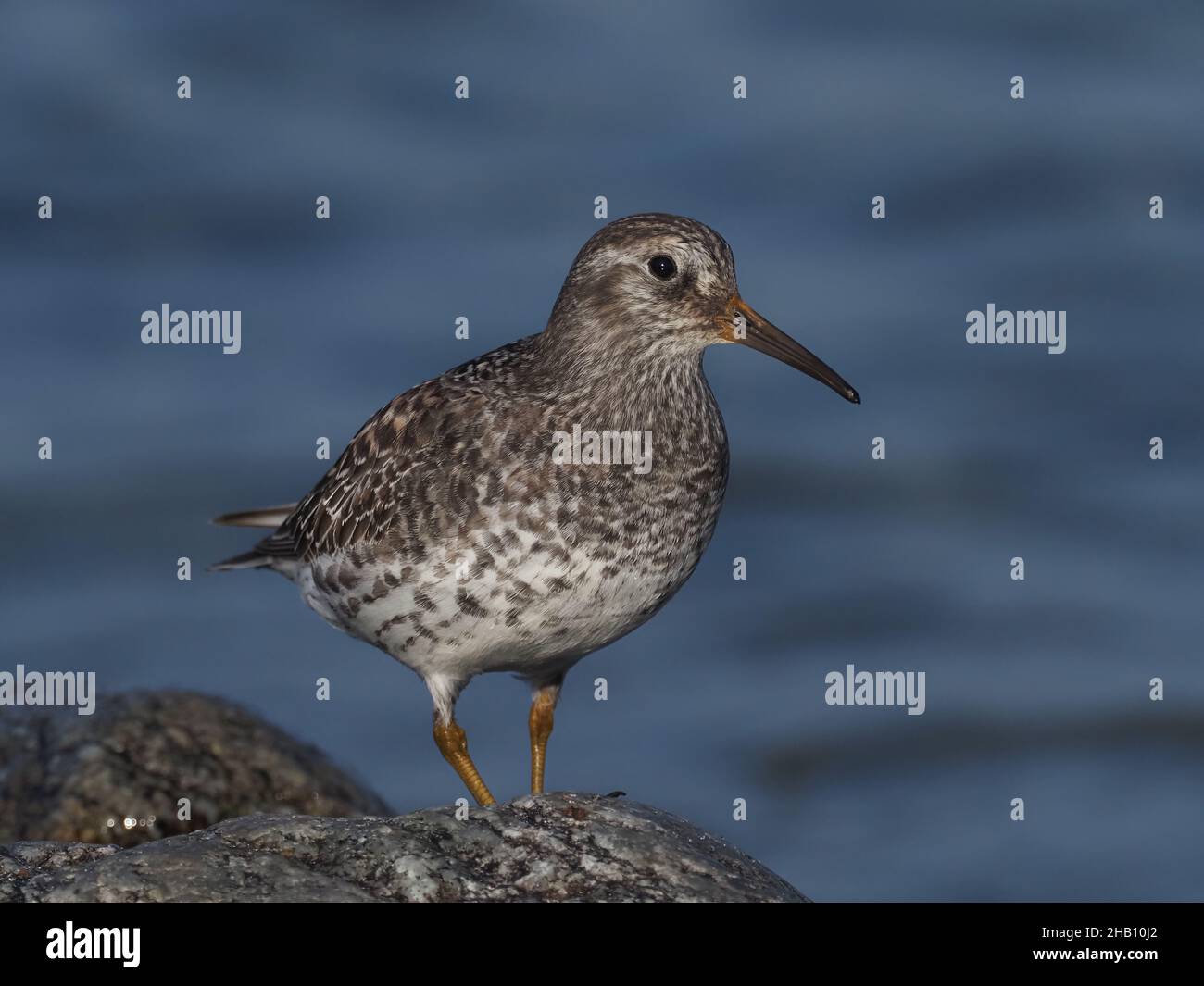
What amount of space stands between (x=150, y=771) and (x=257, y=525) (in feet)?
6.57

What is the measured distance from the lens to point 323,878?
650 cm

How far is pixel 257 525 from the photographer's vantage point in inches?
463

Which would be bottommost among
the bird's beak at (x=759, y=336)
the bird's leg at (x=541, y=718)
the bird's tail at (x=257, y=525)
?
the bird's leg at (x=541, y=718)

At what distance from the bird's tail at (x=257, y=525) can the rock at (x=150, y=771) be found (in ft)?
2.74

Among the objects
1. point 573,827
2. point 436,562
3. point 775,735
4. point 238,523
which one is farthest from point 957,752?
point 573,827

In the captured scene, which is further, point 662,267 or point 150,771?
point 150,771

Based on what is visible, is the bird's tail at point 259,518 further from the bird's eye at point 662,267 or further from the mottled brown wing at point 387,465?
the bird's eye at point 662,267

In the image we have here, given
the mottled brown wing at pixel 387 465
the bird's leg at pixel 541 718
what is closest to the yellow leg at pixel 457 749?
the bird's leg at pixel 541 718

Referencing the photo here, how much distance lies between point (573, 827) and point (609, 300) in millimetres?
3263

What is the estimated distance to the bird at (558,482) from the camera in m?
8.91

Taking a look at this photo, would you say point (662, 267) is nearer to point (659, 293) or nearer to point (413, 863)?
point (659, 293)

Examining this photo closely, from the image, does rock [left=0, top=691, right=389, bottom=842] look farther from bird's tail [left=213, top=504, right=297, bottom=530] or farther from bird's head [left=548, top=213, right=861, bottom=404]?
bird's head [left=548, top=213, right=861, bottom=404]

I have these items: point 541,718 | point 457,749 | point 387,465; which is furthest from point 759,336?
point 457,749

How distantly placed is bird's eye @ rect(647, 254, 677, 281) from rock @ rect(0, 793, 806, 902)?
3093 millimetres
